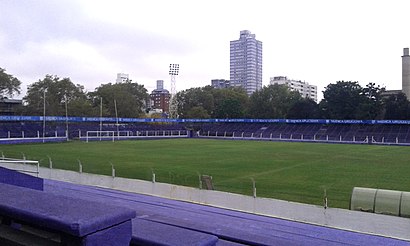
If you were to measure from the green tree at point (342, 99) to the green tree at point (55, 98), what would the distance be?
155 feet

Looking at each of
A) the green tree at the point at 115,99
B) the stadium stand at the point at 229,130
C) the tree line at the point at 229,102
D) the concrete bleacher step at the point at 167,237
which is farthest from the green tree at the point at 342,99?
the concrete bleacher step at the point at 167,237

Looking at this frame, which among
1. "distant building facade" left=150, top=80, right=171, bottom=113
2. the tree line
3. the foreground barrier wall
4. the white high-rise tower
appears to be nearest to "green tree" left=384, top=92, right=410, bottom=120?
the tree line

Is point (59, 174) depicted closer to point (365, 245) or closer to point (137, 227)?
point (365, 245)

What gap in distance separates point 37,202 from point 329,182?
18537mm

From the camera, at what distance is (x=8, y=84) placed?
7762 cm

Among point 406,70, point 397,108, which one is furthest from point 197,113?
point 406,70

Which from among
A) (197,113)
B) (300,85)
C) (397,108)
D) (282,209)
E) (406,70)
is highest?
(300,85)

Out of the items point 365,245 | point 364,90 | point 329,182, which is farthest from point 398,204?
point 364,90

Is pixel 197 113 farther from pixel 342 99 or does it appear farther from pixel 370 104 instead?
pixel 370 104

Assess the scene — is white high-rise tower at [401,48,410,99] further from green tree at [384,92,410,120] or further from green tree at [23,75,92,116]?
green tree at [23,75,92,116]

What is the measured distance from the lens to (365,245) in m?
6.16

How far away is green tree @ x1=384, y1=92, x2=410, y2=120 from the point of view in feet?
222

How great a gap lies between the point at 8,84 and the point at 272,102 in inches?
2171

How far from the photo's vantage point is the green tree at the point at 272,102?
89.2 meters
